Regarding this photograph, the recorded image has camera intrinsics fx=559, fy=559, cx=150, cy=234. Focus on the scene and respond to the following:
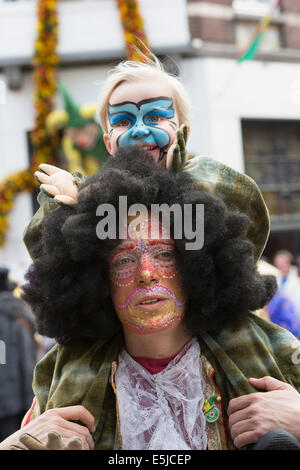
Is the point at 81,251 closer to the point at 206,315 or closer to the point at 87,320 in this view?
the point at 87,320

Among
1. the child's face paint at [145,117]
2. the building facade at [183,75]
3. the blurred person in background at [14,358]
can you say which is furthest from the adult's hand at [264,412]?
the building facade at [183,75]

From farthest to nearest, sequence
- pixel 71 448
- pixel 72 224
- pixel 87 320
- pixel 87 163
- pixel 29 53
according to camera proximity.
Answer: pixel 29 53
pixel 87 163
pixel 87 320
pixel 72 224
pixel 71 448

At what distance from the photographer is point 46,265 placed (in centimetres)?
193

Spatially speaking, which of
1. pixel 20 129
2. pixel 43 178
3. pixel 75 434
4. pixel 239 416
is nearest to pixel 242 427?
pixel 239 416

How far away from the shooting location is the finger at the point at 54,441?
166cm

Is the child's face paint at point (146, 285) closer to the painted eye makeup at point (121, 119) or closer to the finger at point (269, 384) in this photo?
the finger at point (269, 384)

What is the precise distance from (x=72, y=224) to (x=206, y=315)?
56 cm

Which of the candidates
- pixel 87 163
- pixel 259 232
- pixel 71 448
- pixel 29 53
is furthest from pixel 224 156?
pixel 71 448

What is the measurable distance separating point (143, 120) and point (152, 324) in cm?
77

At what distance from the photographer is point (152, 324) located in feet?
6.14

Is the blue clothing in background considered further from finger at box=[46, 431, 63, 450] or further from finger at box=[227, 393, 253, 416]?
finger at box=[46, 431, 63, 450]

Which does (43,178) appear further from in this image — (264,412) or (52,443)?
(264,412)

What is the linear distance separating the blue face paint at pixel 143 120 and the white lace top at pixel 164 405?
777 mm

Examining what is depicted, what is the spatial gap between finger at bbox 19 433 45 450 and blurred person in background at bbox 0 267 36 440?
2.83 m
